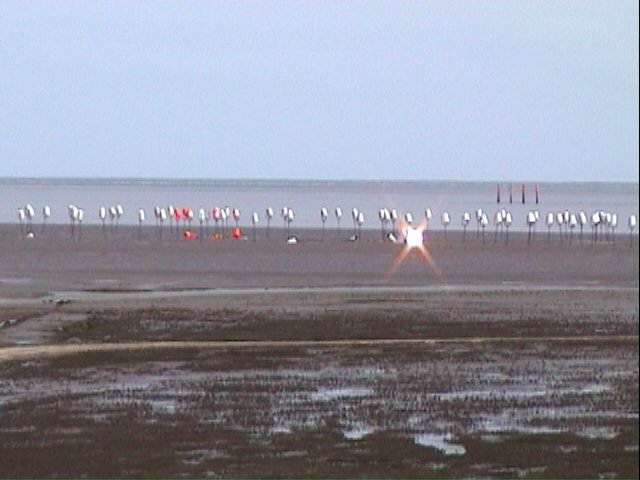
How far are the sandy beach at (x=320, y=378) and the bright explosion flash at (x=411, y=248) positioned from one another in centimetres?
674

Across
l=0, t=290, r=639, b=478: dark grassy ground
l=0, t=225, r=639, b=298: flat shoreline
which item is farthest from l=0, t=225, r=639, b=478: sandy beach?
l=0, t=225, r=639, b=298: flat shoreline

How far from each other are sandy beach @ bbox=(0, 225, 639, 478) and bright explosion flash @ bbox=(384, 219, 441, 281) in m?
6.74

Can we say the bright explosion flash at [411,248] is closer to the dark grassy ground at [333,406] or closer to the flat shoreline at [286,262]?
the flat shoreline at [286,262]

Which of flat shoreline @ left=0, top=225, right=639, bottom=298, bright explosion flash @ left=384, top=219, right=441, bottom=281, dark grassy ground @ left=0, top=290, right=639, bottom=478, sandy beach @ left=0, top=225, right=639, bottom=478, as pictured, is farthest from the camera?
bright explosion flash @ left=384, top=219, right=441, bottom=281

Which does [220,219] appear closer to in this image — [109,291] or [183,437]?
[109,291]

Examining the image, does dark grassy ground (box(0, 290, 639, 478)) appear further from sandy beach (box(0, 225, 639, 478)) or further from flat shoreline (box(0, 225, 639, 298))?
flat shoreline (box(0, 225, 639, 298))

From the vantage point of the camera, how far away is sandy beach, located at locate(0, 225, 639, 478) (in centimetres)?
1369

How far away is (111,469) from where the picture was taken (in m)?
13.5

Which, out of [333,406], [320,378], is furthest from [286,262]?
[333,406]

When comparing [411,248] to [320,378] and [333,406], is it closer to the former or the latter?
[320,378]

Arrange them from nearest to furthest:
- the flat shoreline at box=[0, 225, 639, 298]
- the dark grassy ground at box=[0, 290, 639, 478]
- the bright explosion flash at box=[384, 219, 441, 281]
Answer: the dark grassy ground at box=[0, 290, 639, 478] < the flat shoreline at box=[0, 225, 639, 298] < the bright explosion flash at box=[384, 219, 441, 281]

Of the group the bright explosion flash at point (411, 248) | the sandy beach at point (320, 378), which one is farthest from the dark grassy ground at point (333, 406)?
the bright explosion flash at point (411, 248)

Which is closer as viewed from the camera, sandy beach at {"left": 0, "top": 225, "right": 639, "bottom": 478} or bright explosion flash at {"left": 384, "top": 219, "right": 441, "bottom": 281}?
sandy beach at {"left": 0, "top": 225, "right": 639, "bottom": 478}

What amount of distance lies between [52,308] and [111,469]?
75.9 feet
